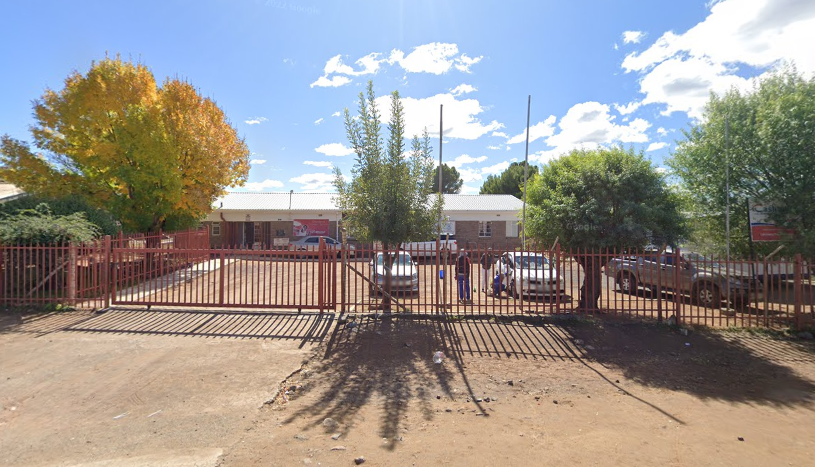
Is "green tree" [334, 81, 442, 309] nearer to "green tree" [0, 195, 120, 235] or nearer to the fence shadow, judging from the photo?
the fence shadow

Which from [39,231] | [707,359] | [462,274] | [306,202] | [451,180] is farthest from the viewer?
[451,180]

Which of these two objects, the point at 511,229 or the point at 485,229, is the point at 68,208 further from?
the point at 511,229

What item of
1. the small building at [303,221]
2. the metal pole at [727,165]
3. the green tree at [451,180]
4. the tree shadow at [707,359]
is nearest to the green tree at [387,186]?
the tree shadow at [707,359]

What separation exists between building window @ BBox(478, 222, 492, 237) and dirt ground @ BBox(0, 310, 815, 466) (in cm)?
2092

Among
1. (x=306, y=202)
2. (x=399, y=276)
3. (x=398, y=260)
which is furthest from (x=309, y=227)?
(x=398, y=260)

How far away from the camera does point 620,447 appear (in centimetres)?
393

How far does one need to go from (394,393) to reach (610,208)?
671 centimetres

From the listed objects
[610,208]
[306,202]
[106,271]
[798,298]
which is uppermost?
[306,202]

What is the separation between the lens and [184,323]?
7.96m

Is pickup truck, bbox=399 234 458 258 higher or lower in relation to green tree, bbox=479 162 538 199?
lower

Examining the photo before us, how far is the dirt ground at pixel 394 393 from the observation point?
3.80 metres

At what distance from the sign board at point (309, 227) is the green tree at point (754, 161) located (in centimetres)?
2161

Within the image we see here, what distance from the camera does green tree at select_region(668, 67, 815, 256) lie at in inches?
360

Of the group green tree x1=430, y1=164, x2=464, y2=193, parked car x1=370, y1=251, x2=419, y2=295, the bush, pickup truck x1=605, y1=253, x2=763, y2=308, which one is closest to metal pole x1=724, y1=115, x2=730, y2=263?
pickup truck x1=605, y1=253, x2=763, y2=308
